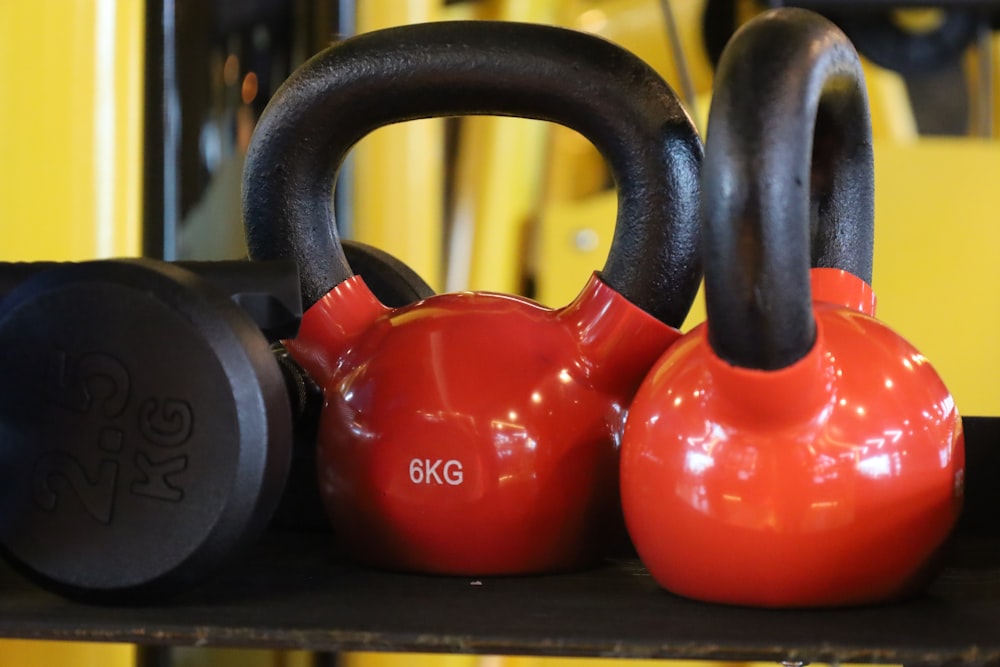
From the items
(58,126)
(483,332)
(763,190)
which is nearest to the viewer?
(763,190)

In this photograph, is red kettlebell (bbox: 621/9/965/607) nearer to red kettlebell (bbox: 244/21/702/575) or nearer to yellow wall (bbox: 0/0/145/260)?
red kettlebell (bbox: 244/21/702/575)

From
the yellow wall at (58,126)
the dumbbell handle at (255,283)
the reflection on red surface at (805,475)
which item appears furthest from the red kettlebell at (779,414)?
the yellow wall at (58,126)

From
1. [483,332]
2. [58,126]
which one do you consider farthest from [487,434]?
[58,126]

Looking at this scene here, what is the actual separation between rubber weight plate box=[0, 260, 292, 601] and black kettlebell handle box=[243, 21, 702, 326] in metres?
0.12

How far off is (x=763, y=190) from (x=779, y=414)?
0.06 meters

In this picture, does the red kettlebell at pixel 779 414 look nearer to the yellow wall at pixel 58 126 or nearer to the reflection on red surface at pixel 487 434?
the reflection on red surface at pixel 487 434

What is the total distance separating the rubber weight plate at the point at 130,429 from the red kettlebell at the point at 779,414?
0.12 metres

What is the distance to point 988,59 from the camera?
123 cm

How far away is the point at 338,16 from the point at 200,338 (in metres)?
0.69

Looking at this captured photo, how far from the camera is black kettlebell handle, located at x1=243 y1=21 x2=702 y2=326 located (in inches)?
15.8

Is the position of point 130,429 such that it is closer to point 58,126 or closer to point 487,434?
point 487,434

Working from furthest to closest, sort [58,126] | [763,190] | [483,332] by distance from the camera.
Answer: [58,126]
[483,332]
[763,190]

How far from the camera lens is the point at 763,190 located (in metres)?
0.29

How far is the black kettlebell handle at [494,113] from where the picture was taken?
40cm
